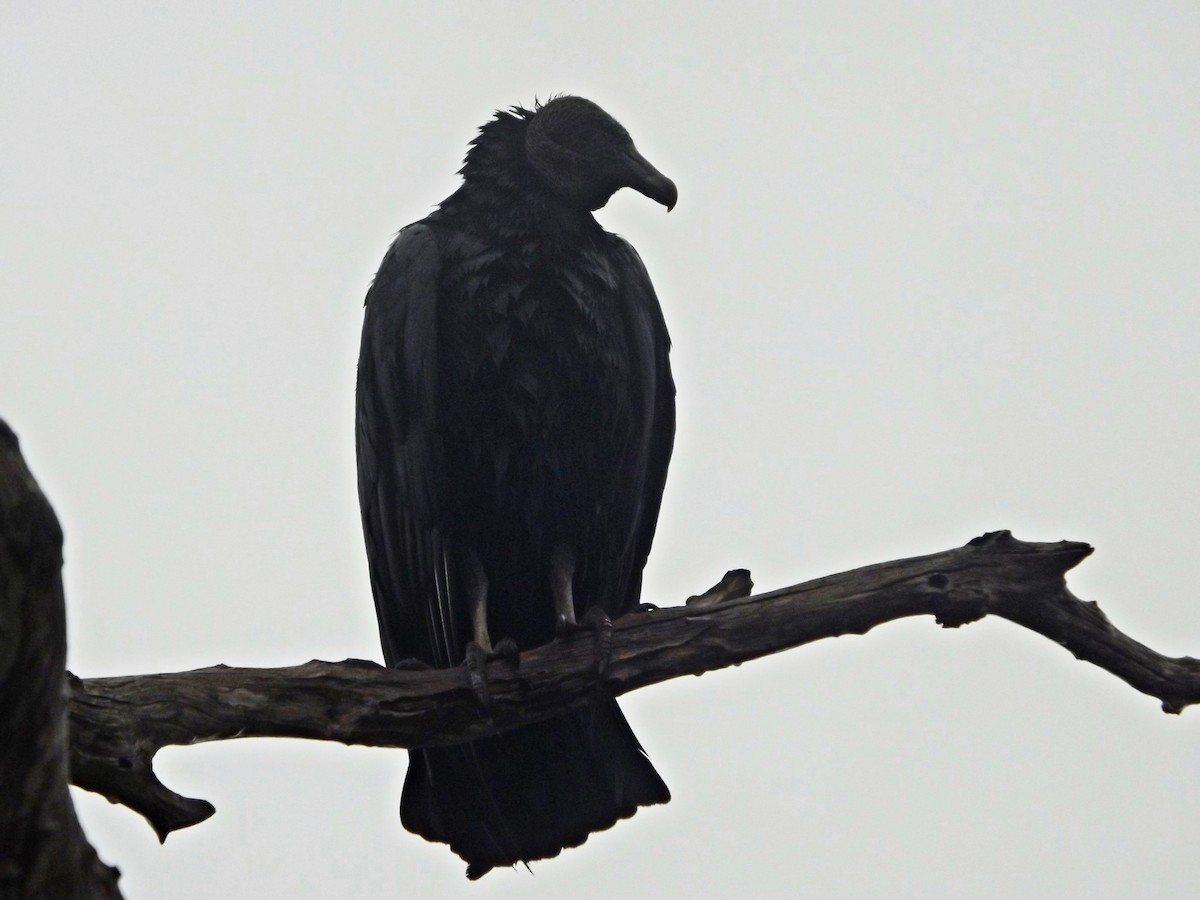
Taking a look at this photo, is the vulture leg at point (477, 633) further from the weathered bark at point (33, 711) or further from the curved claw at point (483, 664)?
the weathered bark at point (33, 711)

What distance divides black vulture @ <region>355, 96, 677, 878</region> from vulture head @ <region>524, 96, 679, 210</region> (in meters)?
0.14

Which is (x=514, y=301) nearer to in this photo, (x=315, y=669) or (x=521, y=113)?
(x=521, y=113)

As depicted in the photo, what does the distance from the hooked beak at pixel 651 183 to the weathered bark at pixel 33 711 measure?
10.9 feet

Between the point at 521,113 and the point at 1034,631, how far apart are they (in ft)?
9.95

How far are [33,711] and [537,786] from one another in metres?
2.44

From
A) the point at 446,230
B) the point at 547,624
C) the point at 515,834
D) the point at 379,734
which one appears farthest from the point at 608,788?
the point at 446,230

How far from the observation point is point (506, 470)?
4.85 metres

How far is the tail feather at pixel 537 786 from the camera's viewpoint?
4.61 meters

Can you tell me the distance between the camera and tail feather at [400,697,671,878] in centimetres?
461

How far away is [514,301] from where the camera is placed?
4.85m

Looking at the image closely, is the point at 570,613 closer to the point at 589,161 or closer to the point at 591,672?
the point at 591,672

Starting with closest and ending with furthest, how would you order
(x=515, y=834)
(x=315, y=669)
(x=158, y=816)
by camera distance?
(x=158, y=816) → (x=315, y=669) → (x=515, y=834)

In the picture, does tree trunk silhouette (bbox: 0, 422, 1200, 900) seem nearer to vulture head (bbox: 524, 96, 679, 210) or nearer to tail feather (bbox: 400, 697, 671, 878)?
tail feather (bbox: 400, 697, 671, 878)

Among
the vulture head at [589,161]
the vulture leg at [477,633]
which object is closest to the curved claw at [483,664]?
the vulture leg at [477,633]
